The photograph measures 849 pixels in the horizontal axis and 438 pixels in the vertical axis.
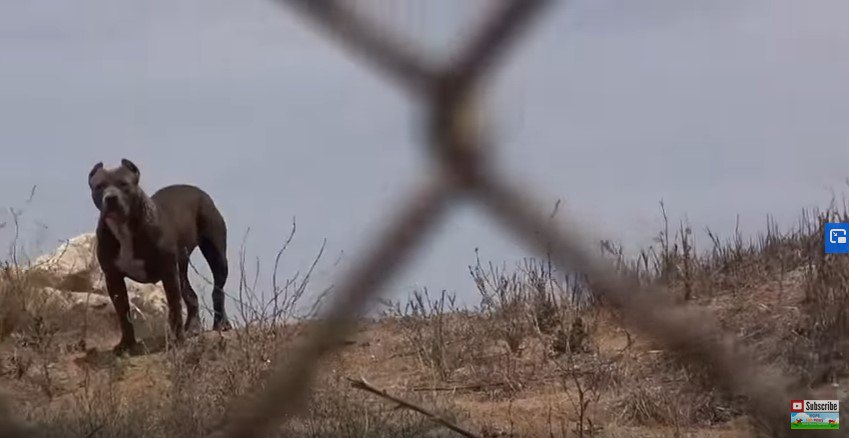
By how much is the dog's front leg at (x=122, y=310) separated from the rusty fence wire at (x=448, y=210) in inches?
186

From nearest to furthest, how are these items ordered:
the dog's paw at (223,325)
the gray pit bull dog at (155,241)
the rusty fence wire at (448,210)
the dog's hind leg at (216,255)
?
the rusty fence wire at (448,210) < the dog's paw at (223,325) < the gray pit bull dog at (155,241) < the dog's hind leg at (216,255)

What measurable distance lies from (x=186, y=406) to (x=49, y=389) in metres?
1.26

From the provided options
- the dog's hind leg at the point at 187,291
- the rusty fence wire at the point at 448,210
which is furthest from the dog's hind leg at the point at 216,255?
the rusty fence wire at the point at 448,210

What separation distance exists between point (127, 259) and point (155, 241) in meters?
0.18

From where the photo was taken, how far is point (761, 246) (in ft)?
14.7

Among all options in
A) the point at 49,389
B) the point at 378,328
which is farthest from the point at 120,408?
the point at 378,328

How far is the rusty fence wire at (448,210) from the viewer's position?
989 millimetres

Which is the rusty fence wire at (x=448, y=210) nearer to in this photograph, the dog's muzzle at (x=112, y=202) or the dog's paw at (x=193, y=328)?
the dog's paw at (x=193, y=328)

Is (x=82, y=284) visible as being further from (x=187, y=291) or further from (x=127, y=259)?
(x=127, y=259)

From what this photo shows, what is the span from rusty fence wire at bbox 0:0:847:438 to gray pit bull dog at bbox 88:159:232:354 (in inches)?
166

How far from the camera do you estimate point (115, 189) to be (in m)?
5.81

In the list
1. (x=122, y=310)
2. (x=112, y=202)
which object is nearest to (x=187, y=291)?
(x=122, y=310)

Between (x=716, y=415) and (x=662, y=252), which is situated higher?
(x=662, y=252)

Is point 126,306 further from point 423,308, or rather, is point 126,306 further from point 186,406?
point 186,406
